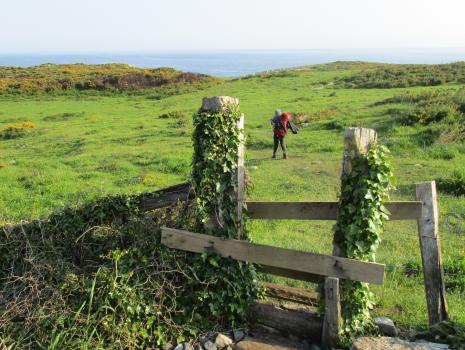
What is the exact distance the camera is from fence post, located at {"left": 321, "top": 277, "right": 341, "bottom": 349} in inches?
239

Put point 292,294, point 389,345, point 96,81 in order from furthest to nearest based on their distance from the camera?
point 96,81 → point 292,294 → point 389,345

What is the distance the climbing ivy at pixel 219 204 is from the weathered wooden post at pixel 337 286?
1218mm

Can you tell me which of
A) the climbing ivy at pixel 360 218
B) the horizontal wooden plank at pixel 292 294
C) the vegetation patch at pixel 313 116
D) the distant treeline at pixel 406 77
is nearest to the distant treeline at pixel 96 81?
the distant treeline at pixel 406 77

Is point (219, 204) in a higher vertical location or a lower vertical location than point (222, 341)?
higher

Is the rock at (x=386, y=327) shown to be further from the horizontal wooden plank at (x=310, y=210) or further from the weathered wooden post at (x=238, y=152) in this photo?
the weathered wooden post at (x=238, y=152)

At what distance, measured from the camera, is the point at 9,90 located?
51.8 m

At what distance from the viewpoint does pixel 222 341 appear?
20.9 feet

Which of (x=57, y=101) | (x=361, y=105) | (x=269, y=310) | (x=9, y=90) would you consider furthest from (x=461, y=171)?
(x=9, y=90)

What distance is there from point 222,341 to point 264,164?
13.3 m

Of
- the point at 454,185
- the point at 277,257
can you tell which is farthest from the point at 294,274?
the point at 454,185

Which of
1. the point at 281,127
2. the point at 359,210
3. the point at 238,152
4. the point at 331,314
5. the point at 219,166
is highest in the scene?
the point at 238,152

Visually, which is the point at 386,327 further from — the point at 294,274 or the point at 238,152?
the point at 238,152

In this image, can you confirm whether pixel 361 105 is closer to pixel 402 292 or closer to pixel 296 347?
pixel 402 292

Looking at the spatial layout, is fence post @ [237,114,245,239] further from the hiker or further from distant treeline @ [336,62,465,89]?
distant treeline @ [336,62,465,89]
